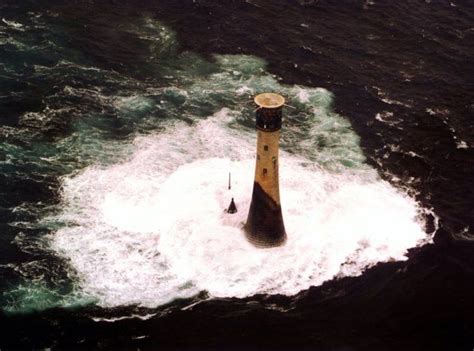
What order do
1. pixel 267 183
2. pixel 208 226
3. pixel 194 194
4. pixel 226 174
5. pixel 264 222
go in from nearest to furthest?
pixel 267 183 → pixel 264 222 → pixel 208 226 → pixel 194 194 → pixel 226 174

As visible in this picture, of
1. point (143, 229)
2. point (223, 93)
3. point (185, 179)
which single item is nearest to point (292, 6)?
point (223, 93)

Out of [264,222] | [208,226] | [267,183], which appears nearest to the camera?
[267,183]

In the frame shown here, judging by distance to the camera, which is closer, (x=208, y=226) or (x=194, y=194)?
(x=208, y=226)

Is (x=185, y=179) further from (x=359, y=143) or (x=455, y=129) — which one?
(x=455, y=129)

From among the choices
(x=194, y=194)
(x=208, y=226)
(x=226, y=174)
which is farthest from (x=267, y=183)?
(x=226, y=174)

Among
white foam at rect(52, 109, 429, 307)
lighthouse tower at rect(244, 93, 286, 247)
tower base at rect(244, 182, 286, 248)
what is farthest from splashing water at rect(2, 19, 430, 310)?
lighthouse tower at rect(244, 93, 286, 247)

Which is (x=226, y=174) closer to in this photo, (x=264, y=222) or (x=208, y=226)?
(x=208, y=226)

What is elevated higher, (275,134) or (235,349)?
(275,134)
